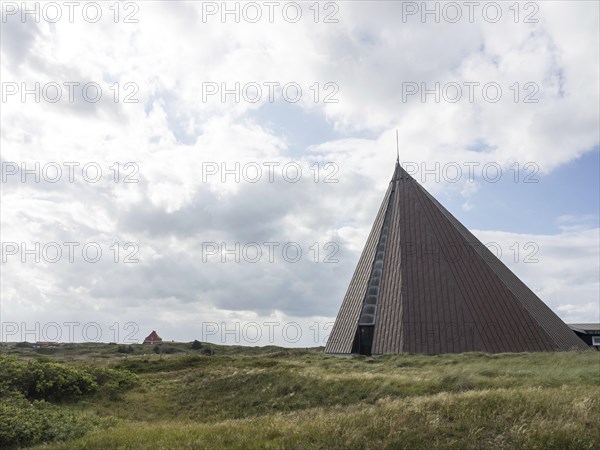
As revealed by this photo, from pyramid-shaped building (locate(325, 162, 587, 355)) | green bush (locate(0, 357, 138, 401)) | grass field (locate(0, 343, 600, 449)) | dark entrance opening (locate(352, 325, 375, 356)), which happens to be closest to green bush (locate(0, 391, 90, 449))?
grass field (locate(0, 343, 600, 449))

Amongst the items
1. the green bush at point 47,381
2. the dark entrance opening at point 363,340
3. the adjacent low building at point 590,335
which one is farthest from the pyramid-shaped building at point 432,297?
the adjacent low building at point 590,335

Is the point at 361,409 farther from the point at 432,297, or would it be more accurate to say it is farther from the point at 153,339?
the point at 153,339

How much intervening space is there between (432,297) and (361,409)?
1803cm

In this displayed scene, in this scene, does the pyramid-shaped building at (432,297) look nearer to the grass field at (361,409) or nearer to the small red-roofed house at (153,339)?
the grass field at (361,409)

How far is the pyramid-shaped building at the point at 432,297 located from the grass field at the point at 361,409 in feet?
15.3

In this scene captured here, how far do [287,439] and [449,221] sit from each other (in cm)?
2767

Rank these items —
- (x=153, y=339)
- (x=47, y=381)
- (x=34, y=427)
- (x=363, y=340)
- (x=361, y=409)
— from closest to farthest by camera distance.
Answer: (x=34, y=427) < (x=361, y=409) < (x=47, y=381) < (x=363, y=340) < (x=153, y=339)

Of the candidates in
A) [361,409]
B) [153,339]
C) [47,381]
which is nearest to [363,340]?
[47,381]

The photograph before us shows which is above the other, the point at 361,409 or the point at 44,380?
the point at 361,409

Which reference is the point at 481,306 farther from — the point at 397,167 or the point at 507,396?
the point at 507,396

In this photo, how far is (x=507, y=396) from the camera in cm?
1045

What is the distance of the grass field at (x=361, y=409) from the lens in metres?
8.39

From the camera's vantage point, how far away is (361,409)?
11.8 metres

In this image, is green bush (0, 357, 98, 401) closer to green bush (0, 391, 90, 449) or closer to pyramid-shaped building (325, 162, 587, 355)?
green bush (0, 391, 90, 449)
